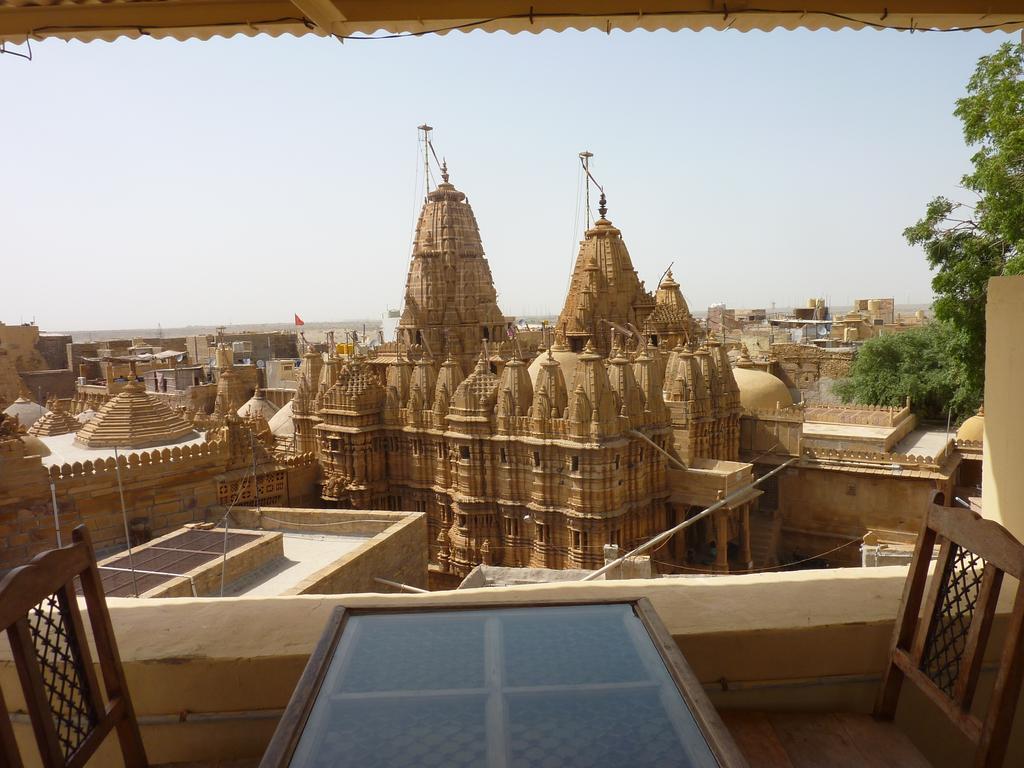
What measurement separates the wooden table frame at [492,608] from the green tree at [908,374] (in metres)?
28.2

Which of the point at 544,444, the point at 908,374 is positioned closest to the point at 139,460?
the point at 544,444

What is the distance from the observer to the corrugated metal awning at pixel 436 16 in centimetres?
351

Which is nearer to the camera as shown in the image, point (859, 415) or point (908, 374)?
point (859, 415)

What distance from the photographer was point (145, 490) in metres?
14.3

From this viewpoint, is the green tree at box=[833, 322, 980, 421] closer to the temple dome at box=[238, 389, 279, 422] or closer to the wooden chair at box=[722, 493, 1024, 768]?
the temple dome at box=[238, 389, 279, 422]

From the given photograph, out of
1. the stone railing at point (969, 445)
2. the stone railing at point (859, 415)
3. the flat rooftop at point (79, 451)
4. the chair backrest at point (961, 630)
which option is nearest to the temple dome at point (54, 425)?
the flat rooftop at point (79, 451)

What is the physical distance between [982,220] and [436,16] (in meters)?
15.0

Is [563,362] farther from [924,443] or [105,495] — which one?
[924,443]

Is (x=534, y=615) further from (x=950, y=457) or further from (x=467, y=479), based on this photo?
(x=950, y=457)

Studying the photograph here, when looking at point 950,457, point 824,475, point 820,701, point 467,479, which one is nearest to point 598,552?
point 467,479

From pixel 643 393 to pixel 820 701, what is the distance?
16.1 meters

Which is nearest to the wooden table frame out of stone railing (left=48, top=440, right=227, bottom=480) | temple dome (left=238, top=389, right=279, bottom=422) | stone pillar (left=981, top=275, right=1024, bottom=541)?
stone pillar (left=981, top=275, right=1024, bottom=541)

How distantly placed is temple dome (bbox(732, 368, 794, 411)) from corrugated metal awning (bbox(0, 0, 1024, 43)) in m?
20.3

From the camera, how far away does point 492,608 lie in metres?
2.50
